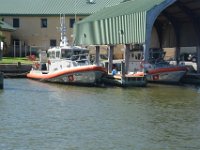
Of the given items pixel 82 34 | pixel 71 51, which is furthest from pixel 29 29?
pixel 71 51

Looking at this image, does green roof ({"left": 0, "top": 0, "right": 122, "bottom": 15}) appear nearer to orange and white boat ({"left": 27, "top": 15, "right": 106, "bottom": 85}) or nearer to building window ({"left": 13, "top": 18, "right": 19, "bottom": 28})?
building window ({"left": 13, "top": 18, "right": 19, "bottom": 28})

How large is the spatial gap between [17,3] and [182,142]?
68921 mm

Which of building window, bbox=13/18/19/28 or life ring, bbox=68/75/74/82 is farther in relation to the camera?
building window, bbox=13/18/19/28

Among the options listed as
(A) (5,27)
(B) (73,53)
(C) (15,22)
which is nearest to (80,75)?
(B) (73,53)

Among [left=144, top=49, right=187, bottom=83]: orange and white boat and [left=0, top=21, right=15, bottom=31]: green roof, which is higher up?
[left=0, top=21, right=15, bottom=31]: green roof

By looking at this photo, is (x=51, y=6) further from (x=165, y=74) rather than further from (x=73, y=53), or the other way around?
(x=165, y=74)

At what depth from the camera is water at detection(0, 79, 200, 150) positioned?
23.9m

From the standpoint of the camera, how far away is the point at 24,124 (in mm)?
28062

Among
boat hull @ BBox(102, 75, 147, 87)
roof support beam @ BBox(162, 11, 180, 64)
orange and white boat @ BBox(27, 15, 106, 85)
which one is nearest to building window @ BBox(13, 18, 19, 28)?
orange and white boat @ BBox(27, 15, 106, 85)

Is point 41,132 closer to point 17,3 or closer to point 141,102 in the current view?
point 141,102

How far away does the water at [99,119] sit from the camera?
2394 cm

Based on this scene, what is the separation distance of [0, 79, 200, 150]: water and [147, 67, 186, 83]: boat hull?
19.9 ft

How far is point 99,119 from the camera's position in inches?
1179

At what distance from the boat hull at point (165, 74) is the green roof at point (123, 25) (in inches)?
122
